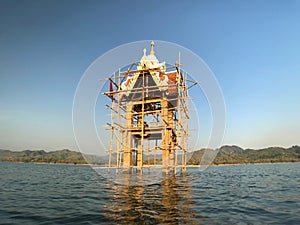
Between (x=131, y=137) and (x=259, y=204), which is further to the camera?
(x=131, y=137)

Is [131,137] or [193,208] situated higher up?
[131,137]

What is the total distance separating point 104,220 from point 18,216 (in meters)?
2.82

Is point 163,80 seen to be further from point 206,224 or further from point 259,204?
point 206,224

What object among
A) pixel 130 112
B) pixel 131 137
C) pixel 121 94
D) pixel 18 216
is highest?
pixel 121 94

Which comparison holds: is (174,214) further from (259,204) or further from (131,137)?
(131,137)

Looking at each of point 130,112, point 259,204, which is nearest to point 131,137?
point 130,112

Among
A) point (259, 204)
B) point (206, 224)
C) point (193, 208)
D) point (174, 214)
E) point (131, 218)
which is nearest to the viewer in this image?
point (206, 224)

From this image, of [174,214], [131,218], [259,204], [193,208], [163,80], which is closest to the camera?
[131,218]

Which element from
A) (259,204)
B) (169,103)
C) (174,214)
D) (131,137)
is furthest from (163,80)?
(174,214)

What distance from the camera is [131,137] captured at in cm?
2611

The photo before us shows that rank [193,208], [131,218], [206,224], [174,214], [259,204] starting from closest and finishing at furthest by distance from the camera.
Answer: [206,224], [131,218], [174,214], [193,208], [259,204]

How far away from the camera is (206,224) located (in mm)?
5699

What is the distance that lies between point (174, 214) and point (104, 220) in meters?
2.04

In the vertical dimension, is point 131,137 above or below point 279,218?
above
